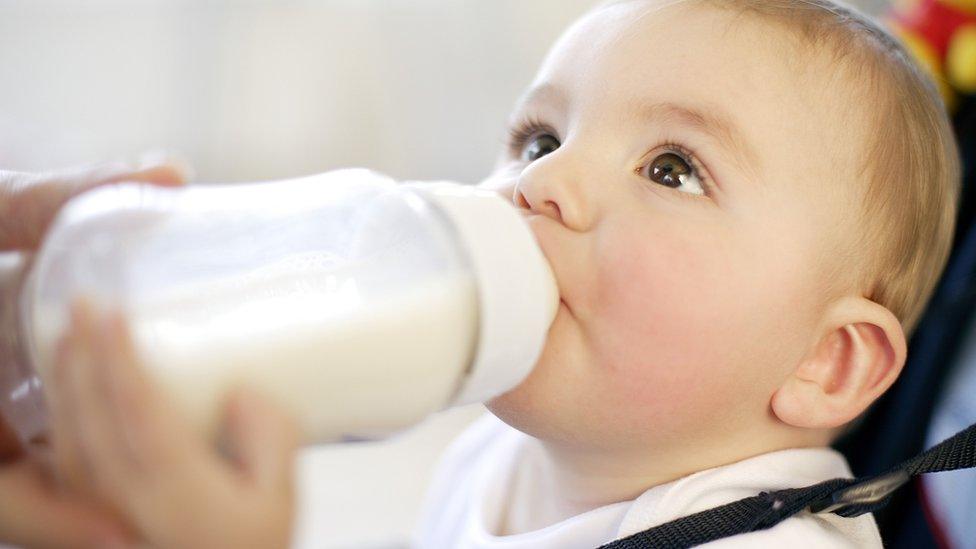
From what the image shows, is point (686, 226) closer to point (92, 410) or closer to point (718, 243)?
point (718, 243)

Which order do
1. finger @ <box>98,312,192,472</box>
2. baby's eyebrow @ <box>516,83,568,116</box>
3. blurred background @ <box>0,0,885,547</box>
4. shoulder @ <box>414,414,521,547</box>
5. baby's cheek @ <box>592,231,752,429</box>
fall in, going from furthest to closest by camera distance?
blurred background @ <box>0,0,885,547</box>
shoulder @ <box>414,414,521,547</box>
baby's eyebrow @ <box>516,83,568,116</box>
baby's cheek @ <box>592,231,752,429</box>
finger @ <box>98,312,192,472</box>

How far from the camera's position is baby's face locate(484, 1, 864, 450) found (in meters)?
0.70

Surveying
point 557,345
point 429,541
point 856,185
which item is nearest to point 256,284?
point 557,345

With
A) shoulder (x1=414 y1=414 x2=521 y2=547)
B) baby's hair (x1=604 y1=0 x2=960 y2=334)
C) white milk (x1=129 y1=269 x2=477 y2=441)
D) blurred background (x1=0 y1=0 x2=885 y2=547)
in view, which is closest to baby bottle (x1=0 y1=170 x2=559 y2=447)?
white milk (x1=129 y1=269 x2=477 y2=441)

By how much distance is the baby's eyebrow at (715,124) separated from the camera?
73 centimetres

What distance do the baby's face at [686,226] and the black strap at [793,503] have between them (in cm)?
7

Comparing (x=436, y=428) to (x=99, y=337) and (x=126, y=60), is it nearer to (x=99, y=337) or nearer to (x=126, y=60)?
(x=126, y=60)

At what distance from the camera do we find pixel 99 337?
1.58 ft

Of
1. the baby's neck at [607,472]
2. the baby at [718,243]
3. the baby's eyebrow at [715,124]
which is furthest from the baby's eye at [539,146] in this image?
the baby's neck at [607,472]

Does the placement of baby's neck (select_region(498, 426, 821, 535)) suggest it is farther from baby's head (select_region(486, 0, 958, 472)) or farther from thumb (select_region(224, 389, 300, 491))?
thumb (select_region(224, 389, 300, 491))

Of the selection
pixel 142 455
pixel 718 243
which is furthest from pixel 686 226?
pixel 142 455

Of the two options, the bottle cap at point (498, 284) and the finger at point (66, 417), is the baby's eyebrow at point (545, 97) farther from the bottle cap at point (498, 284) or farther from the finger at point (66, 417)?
the finger at point (66, 417)

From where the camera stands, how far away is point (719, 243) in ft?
2.35

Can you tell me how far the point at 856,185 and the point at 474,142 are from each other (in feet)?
5.08
